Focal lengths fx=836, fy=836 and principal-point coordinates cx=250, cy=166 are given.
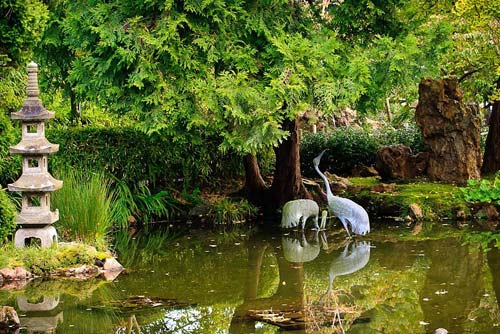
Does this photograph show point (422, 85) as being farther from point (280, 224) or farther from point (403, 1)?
point (280, 224)

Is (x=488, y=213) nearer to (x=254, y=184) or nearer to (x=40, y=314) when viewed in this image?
(x=254, y=184)

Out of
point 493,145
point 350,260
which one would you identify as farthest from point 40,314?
point 493,145

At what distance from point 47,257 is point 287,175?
17.7ft

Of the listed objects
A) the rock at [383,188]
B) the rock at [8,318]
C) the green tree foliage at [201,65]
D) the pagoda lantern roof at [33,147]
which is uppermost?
the green tree foliage at [201,65]

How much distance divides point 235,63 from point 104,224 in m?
2.86

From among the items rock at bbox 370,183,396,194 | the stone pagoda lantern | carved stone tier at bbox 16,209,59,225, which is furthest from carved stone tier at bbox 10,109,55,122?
rock at bbox 370,183,396,194

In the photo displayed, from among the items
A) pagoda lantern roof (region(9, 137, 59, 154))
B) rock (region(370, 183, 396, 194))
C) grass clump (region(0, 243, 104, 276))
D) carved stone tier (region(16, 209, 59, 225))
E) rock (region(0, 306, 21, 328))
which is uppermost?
pagoda lantern roof (region(9, 137, 59, 154))

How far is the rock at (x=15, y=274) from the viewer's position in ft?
29.1

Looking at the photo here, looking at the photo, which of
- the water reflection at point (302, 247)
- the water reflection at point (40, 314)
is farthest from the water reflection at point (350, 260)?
the water reflection at point (40, 314)

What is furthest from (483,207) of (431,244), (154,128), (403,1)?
(154,128)

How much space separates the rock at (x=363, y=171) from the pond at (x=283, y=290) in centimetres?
446

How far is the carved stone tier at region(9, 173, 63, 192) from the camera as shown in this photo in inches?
379

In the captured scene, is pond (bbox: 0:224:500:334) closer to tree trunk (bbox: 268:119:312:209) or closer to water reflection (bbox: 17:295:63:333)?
water reflection (bbox: 17:295:63:333)

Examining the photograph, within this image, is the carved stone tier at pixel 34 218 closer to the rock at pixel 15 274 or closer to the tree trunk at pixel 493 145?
the rock at pixel 15 274
